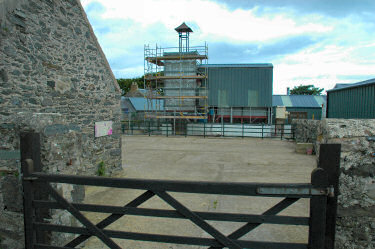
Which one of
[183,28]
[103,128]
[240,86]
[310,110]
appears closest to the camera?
[103,128]

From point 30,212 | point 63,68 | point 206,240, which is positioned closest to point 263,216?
point 206,240

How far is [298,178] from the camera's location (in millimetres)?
7621

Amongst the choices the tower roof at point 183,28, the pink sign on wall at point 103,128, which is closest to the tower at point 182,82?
the tower roof at point 183,28

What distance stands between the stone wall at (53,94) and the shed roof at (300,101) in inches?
1056

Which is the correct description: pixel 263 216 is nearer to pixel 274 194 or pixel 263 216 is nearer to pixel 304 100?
pixel 274 194

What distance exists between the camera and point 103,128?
7512mm

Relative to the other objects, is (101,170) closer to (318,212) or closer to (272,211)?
(272,211)

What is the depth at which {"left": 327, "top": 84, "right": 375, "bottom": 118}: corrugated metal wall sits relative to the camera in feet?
35.4

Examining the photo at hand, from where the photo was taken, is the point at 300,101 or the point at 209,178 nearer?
the point at 209,178

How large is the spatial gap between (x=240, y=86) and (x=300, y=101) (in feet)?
43.0

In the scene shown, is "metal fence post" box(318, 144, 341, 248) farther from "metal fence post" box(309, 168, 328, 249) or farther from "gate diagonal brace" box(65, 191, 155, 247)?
"gate diagonal brace" box(65, 191, 155, 247)

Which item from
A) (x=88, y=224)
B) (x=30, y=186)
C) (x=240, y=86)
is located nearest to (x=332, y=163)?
(x=88, y=224)

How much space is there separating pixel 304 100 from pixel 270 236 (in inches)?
1203

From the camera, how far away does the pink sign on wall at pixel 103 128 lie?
7.25 m
